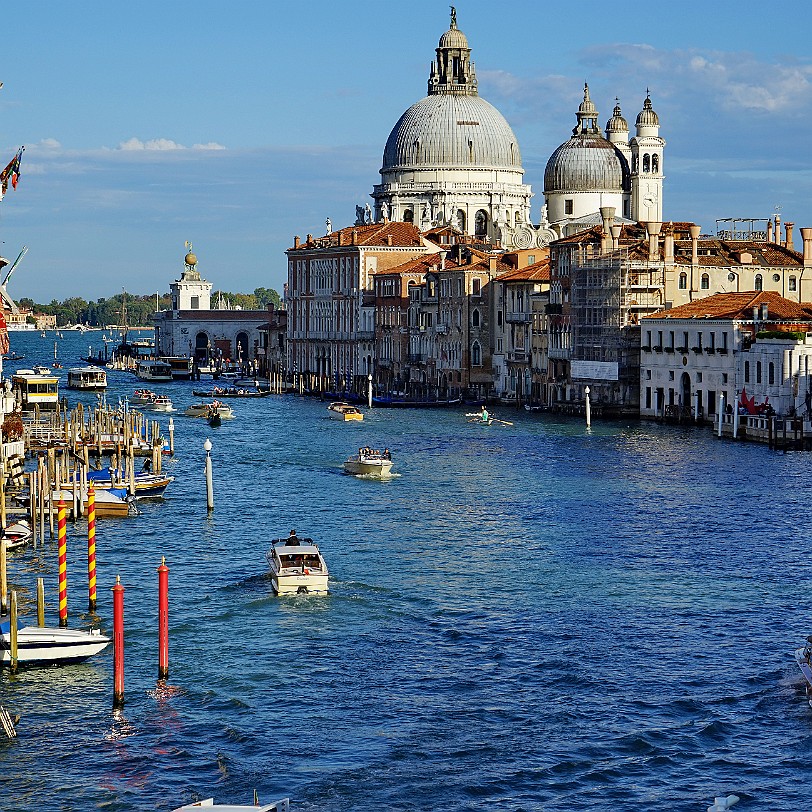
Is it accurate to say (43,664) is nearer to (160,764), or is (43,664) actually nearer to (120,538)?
(160,764)

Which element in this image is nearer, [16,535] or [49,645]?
[49,645]

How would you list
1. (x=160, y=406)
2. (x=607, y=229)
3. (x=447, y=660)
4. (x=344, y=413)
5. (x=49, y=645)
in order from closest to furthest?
(x=49, y=645) → (x=447, y=660) → (x=344, y=413) → (x=160, y=406) → (x=607, y=229)

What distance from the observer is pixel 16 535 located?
36.6 meters

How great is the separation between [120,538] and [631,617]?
13644 millimetres

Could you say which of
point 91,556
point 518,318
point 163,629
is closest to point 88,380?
point 518,318

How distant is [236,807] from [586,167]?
100657mm

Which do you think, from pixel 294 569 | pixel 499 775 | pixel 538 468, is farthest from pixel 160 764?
pixel 538 468

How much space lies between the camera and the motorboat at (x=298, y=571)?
32375mm

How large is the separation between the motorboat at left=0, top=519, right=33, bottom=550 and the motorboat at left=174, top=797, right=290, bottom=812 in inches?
652

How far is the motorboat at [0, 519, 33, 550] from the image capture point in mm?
36250

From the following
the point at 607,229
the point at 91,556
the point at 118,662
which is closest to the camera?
the point at 118,662

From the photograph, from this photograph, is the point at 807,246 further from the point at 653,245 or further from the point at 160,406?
the point at 160,406

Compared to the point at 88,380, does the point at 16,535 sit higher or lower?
lower

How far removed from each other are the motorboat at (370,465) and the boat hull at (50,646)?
25.6 m
